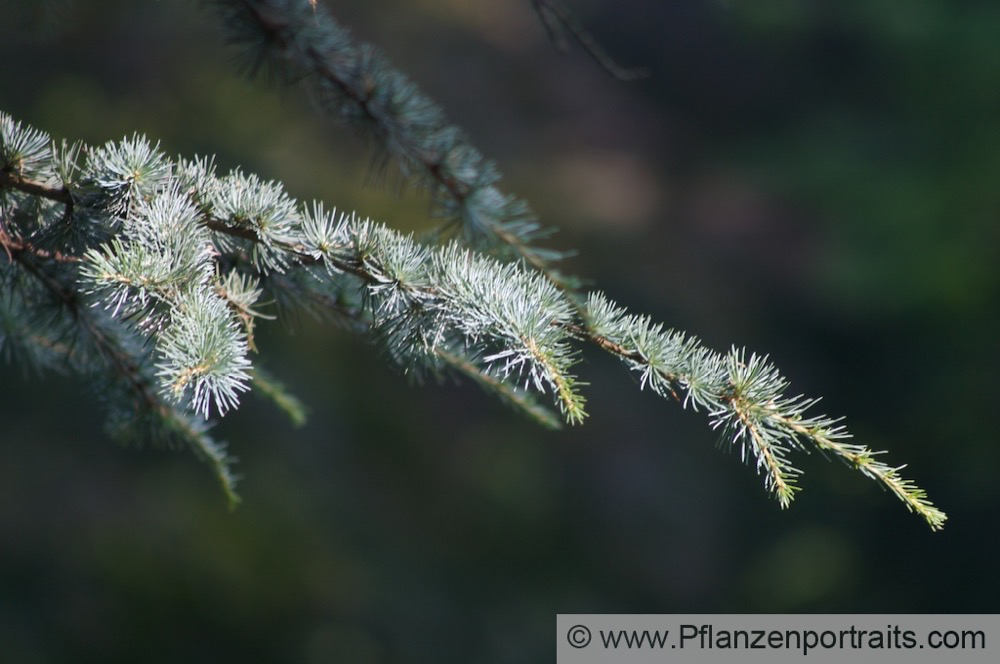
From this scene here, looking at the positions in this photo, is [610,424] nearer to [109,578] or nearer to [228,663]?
[228,663]

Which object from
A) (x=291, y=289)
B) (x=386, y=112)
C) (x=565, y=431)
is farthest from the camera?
(x=565, y=431)

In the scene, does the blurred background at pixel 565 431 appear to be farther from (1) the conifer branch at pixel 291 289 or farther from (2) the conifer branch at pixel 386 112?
(1) the conifer branch at pixel 291 289

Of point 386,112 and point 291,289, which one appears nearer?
point 291,289

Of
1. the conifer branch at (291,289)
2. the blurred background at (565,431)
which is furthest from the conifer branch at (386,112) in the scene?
the blurred background at (565,431)

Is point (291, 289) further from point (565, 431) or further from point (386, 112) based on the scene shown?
point (565, 431)

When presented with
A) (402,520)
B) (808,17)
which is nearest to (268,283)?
(402,520)

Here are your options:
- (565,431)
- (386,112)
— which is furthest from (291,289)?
(565,431)

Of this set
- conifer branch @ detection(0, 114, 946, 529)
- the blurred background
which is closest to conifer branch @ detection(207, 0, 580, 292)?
conifer branch @ detection(0, 114, 946, 529)

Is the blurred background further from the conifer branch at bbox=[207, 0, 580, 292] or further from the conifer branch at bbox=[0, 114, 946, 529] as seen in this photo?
the conifer branch at bbox=[0, 114, 946, 529]
